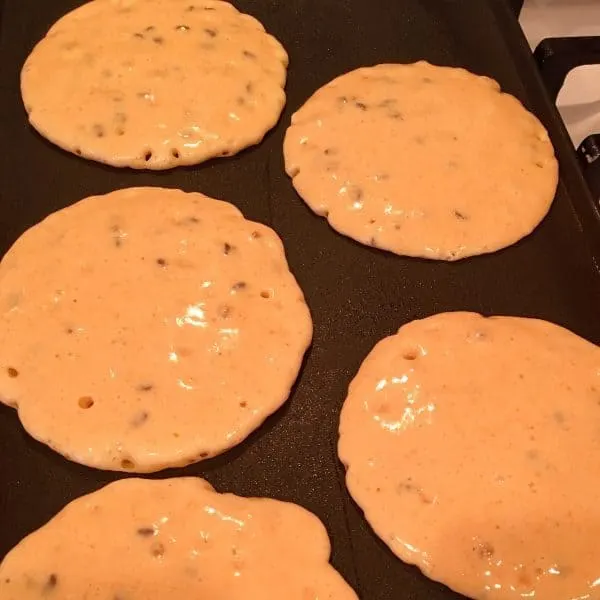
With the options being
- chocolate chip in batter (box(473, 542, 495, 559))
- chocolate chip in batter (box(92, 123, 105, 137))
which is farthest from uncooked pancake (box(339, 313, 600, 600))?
chocolate chip in batter (box(92, 123, 105, 137))

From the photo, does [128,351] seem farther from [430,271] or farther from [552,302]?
[552,302]

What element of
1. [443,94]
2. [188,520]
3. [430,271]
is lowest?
[188,520]

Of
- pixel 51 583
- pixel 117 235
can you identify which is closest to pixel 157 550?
pixel 51 583

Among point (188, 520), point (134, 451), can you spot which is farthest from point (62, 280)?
point (188, 520)

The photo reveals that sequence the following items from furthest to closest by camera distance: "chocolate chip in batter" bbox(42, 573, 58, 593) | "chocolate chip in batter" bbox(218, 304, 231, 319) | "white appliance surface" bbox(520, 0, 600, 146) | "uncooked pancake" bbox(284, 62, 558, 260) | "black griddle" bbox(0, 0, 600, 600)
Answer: "white appliance surface" bbox(520, 0, 600, 146)
"uncooked pancake" bbox(284, 62, 558, 260)
"chocolate chip in batter" bbox(218, 304, 231, 319)
"black griddle" bbox(0, 0, 600, 600)
"chocolate chip in batter" bbox(42, 573, 58, 593)

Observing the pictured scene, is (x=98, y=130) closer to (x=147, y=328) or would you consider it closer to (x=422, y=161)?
(x=147, y=328)

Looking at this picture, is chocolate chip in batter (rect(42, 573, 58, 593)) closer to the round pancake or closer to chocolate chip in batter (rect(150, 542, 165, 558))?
the round pancake
